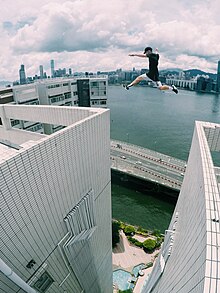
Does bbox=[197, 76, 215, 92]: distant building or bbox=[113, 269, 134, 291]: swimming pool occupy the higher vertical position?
bbox=[197, 76, 215, 92]: distant building

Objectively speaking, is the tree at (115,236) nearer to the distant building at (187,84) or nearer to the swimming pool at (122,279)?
the swimming pool at (122,279)

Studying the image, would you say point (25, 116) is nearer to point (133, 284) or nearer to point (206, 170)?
point (206, 170)

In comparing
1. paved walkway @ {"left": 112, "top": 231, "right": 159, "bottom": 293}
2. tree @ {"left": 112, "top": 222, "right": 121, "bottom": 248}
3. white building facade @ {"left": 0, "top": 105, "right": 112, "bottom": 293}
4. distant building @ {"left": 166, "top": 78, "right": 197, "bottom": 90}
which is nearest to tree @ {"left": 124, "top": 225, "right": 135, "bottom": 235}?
paved walkway @ {"left": 112, "top": 231, "right": 159, "bottom": 293}

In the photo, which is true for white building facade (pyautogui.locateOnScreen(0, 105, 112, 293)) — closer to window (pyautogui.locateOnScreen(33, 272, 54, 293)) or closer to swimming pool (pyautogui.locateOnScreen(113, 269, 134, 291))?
window (pyautogui.locateOnScreen(33, 272, 54, 293))

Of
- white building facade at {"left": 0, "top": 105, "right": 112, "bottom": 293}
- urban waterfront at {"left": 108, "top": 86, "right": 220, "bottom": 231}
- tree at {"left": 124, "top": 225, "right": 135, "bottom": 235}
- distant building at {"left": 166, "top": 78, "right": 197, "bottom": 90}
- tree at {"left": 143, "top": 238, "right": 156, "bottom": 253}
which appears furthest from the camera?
distant building at {"left": 166, "top": 78, "right": 197, "bottom": 90}

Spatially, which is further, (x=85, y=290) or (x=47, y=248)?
(x=85, y=290)

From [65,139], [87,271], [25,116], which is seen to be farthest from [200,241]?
[25,116]
